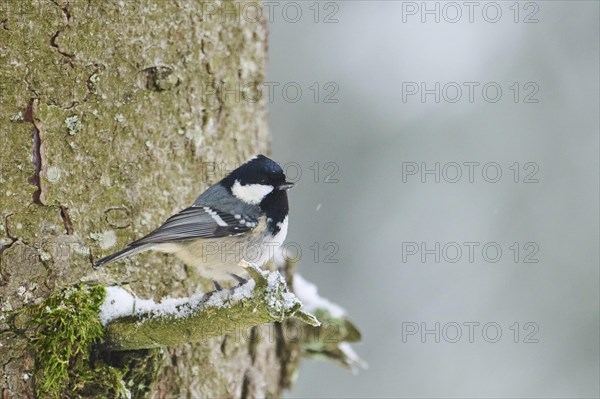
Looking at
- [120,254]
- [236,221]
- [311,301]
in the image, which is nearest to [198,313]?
[120,254]

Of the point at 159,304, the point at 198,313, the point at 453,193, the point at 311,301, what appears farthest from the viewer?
the point at 453,193

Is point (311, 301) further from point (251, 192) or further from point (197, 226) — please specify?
point (197, 226)

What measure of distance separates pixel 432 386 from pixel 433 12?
115 inches

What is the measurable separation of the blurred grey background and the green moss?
3735 mm

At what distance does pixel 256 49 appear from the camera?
3021 millimetres

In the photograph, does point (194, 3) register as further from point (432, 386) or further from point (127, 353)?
point (432, 386)

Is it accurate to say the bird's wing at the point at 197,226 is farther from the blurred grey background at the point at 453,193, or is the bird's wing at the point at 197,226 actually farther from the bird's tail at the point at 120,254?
the blurred grey background at the point at 453,193

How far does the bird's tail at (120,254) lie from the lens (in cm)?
222

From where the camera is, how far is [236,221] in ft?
8.84

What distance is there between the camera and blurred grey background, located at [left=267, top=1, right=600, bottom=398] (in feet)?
18.4

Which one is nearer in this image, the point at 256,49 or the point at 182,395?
the point at 182,395

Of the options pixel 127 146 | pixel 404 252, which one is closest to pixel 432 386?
pixel 404 252

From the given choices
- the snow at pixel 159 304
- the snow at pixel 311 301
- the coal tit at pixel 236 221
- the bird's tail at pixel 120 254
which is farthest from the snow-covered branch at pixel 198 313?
the snow at pixel 311 301

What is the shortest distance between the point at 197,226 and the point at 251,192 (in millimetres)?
269
